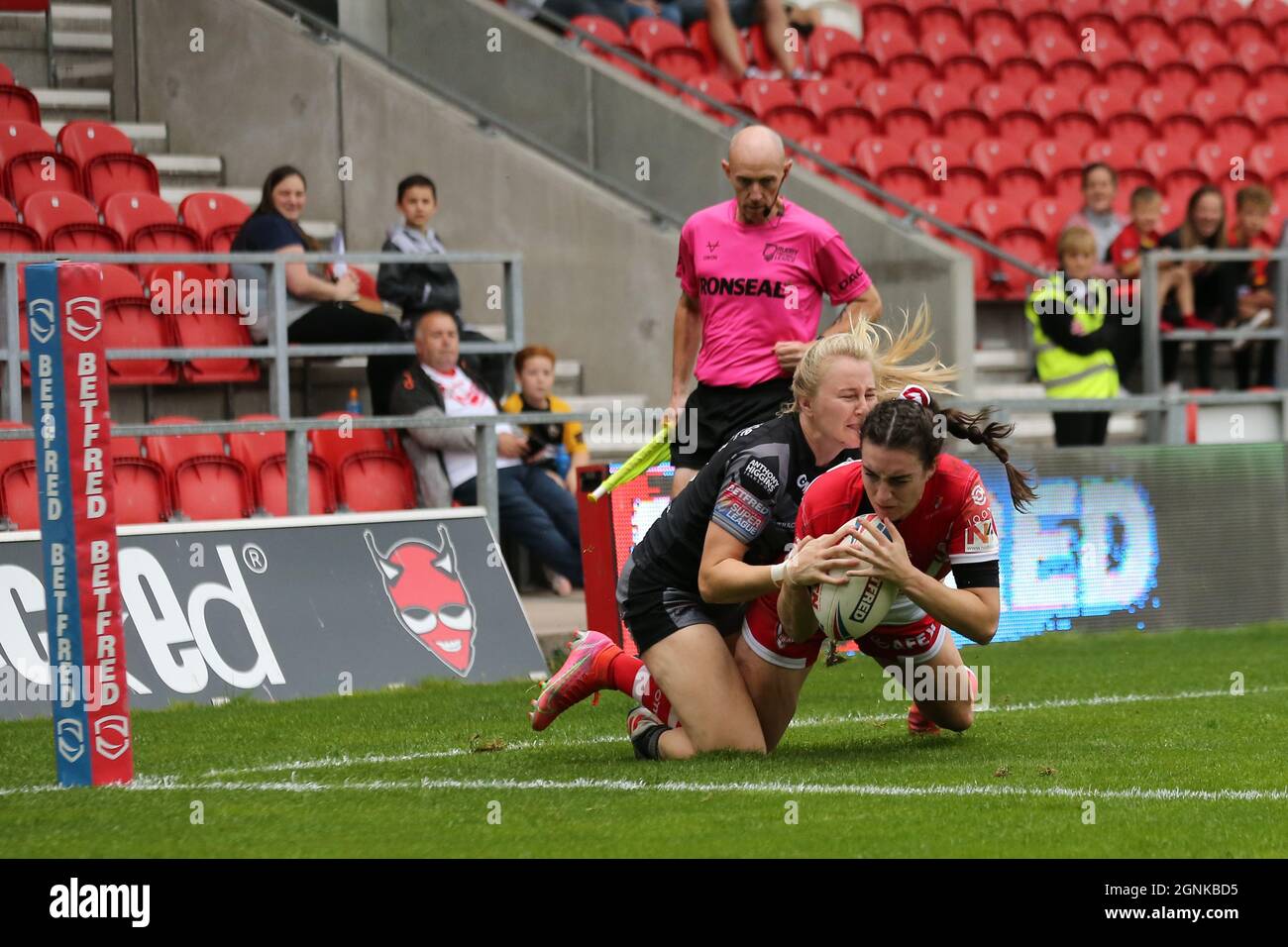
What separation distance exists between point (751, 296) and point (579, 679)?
7.73ft

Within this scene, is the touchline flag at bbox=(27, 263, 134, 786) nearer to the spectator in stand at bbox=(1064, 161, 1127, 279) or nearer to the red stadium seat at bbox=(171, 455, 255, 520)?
the red stadium seat at bbox=(171, 455, 255, 520)

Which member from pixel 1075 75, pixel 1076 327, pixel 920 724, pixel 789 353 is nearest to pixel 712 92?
pixel 1075 75

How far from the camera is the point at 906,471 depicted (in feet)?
20.4

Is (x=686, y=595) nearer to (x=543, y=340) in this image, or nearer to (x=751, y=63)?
(x=543, y=340)

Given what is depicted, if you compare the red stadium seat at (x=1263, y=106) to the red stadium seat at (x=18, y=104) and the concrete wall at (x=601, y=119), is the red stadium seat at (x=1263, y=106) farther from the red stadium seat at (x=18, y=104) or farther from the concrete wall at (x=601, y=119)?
the red stadium seat at (x=18, y=104)

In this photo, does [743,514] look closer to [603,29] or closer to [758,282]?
[758,282]

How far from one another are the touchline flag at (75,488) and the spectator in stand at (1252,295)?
9.17m

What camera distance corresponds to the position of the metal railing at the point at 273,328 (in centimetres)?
1062

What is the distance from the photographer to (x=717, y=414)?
29.9ft

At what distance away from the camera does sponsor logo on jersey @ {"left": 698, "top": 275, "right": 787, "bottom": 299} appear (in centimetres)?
917

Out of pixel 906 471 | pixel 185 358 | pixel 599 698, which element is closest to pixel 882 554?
pixel 906 471

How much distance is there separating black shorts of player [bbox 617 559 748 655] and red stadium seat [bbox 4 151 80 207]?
729 centimetres

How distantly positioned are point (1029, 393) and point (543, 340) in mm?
3695

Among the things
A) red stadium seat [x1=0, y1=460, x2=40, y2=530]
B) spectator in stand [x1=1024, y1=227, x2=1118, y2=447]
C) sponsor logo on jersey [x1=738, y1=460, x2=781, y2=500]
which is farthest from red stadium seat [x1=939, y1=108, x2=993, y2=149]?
sponsor logo on jersey [x1=738, y1=460, x2=781, y2=500]
